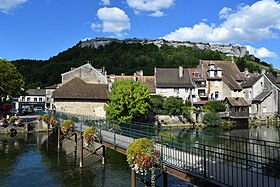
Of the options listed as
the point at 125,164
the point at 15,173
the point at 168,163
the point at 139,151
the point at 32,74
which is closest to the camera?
the point at 139,151

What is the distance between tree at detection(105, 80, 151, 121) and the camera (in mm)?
33281

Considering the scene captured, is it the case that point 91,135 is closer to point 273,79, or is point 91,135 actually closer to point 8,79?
point 8,79

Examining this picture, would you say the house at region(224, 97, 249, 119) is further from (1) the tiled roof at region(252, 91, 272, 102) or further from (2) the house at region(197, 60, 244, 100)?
(2) the house at region(197, 60, 244, 100)

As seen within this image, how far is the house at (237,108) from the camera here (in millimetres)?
42750

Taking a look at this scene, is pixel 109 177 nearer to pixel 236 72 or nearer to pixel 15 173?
pixel 15 173

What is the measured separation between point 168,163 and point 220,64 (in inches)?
1851

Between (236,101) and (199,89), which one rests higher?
(199,89)

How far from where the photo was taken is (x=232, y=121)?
42281 mm

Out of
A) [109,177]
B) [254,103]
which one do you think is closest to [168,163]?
[109,177]

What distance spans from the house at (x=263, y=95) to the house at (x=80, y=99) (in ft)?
84.2

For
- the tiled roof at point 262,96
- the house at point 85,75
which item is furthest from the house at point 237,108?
the house at point 85,75

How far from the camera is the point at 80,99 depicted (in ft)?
127

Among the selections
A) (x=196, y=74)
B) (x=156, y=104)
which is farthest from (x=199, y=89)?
(x=156, y=104)

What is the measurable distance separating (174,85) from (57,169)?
33.6 meters
